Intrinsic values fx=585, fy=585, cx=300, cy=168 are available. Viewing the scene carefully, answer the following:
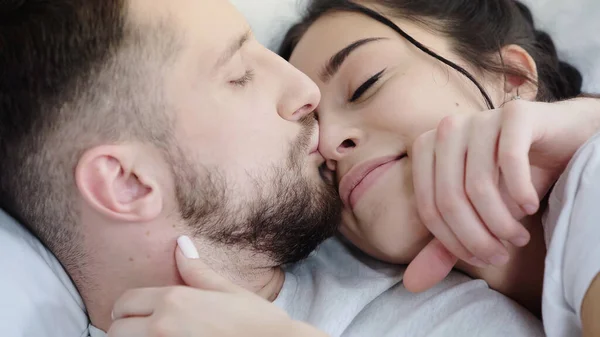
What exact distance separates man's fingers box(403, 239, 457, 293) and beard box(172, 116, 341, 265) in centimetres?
17

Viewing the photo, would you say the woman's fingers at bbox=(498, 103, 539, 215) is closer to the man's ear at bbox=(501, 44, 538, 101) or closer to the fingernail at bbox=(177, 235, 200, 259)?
the man's ear at bbox=(501, 44, 538, 101)

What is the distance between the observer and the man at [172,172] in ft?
2.63

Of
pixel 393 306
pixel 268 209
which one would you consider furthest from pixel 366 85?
pixel 393 306

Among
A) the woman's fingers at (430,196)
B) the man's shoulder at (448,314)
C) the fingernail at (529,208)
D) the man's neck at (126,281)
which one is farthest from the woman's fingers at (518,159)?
the man's neck at (126,281)

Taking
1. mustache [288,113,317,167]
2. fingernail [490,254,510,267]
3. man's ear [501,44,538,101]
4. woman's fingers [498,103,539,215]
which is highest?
woman's fingers [498,103,539,215]

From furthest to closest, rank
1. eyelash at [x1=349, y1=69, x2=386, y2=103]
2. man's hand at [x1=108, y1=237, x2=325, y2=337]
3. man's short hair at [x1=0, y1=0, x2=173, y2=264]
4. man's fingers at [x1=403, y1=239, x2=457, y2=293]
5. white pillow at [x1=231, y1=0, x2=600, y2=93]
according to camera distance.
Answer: white pillow at [x1=231, y1=0, x2=600, y2=93], eyelash at [x1=349, y1=69, x2=386, y2=103], man's fingers at [x1=403, y1=239, x2=457, y2=293], man's short hair at [x1=0, y1=0, x2=173, y2=264], man's hand at [x1=108, y1=237, x2=325, y2=337]

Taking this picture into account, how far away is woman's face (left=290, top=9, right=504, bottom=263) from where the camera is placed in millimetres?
975

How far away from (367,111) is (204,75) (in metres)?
0.30

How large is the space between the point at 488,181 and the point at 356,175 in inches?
10.5

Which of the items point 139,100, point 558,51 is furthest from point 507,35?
point 139,100

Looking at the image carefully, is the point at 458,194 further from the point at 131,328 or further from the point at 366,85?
the point at 131,328

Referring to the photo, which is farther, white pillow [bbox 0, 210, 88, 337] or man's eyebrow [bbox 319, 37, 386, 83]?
man's eyebrow [bbox 319, 37, 386, 83]

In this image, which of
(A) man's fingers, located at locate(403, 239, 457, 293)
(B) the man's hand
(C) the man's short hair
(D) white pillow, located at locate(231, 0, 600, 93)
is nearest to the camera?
(B) the man's hand

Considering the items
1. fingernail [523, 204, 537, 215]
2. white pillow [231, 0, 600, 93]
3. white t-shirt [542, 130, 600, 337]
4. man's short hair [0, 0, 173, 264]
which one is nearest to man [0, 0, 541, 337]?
man's short hair [0, 0, 173, 264]
